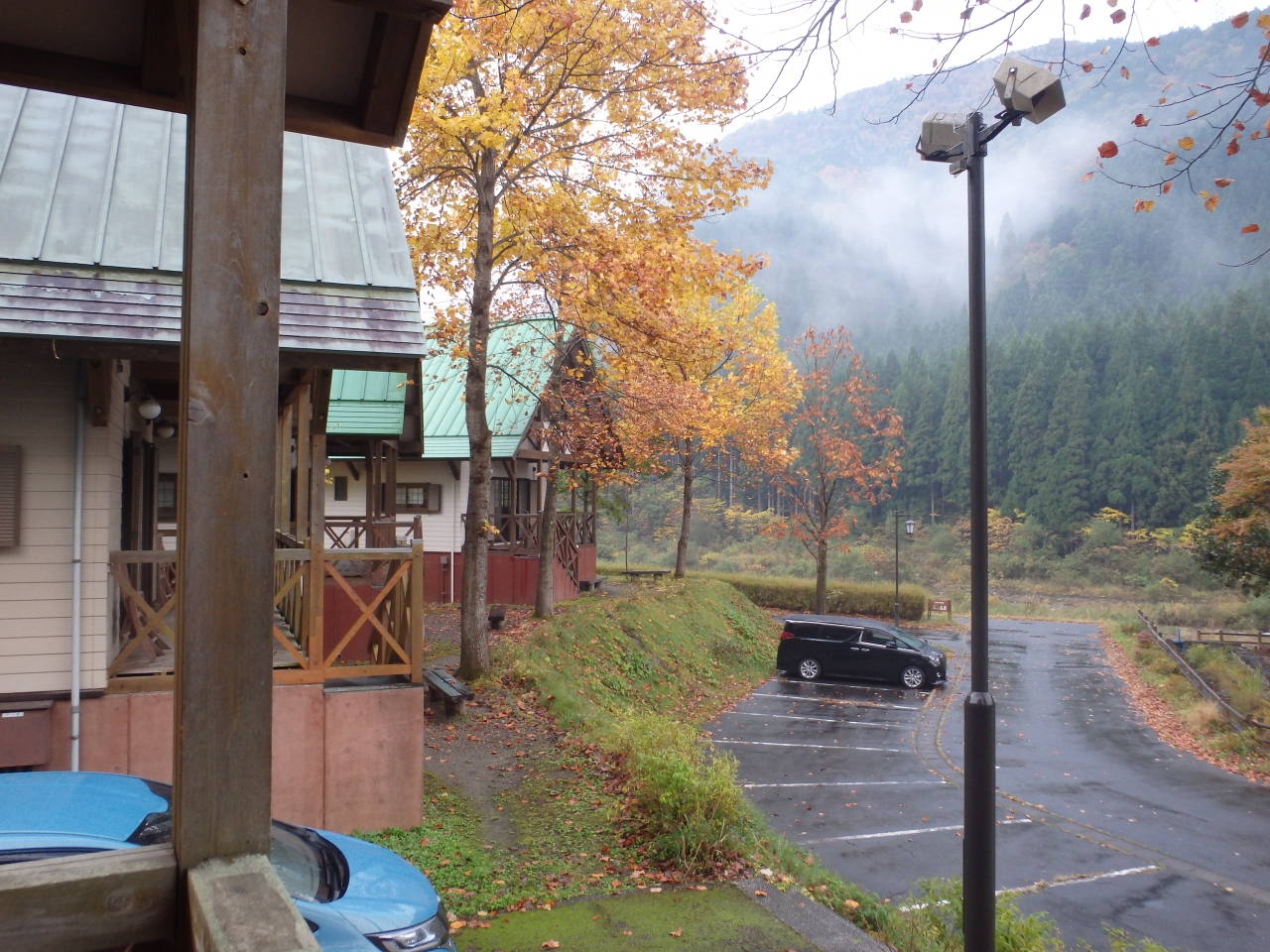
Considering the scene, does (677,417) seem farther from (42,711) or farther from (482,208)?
(42,711)

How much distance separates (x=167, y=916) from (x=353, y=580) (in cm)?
1298

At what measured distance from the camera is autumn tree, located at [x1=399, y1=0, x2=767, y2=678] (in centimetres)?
1282

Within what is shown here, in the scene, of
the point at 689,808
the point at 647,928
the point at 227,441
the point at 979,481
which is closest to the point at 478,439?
the point at 689,808

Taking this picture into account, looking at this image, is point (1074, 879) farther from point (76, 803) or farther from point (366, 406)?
point (366, 406)

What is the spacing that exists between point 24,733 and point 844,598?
34.9 m

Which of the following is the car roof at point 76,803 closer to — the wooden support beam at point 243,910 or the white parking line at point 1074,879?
the wooden support beam at point 243,910

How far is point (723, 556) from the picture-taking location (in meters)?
73.6

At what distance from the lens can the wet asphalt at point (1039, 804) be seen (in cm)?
959

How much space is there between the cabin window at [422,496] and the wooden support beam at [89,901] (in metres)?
22.8

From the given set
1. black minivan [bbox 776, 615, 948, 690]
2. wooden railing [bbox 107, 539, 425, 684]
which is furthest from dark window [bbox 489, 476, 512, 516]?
wooden railing [bbox 107, 539, 425, 684]

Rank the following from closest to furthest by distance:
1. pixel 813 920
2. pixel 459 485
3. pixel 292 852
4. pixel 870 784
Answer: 1. pixel 292 852
2. pixel 813 920
3. pixel 870 784
4. pixel 459 485

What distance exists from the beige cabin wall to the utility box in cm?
17

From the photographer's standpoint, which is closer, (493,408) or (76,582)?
(76,582)

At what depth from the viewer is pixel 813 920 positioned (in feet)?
20.6
